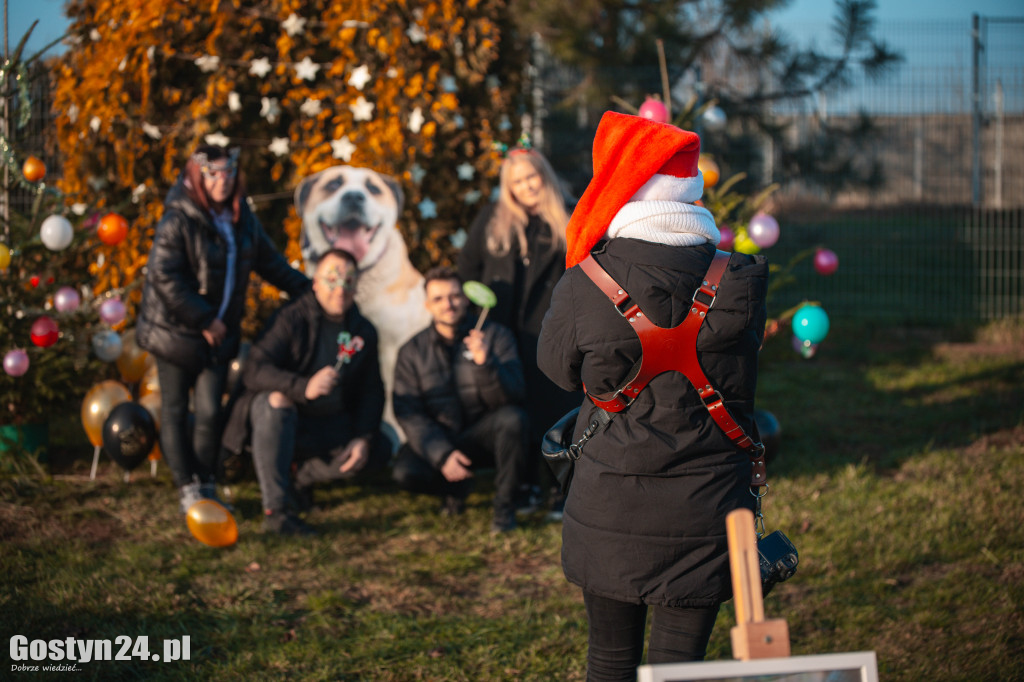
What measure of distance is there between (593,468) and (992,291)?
8.73 m

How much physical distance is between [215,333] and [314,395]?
1.87 feet

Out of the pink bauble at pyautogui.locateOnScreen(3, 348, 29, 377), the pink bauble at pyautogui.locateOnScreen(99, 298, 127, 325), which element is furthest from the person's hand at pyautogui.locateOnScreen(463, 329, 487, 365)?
the pink bauble at pyautogui.locateOnScreen(3, 348, 29, 377)

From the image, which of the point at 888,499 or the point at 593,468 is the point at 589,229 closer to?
the point at 593,468

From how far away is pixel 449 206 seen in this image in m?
5.66

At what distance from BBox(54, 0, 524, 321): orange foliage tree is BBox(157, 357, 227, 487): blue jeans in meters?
1.45

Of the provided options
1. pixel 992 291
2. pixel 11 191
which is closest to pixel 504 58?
pixel 11 191

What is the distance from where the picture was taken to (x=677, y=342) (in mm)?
2035

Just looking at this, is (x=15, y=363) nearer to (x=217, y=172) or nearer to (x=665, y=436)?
(x=217, y=172)

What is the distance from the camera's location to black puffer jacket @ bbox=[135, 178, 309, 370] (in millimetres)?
4242

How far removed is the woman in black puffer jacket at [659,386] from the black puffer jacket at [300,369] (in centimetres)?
263

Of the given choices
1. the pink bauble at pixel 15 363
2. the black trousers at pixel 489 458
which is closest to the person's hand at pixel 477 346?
the black trousers at pixel 489 458

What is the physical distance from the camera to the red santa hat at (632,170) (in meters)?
2.07

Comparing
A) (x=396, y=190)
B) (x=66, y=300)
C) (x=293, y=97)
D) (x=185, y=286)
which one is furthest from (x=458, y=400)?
(x=293, y=97)

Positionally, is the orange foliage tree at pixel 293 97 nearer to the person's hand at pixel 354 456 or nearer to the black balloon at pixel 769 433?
the person's hand at pixel 354 456
